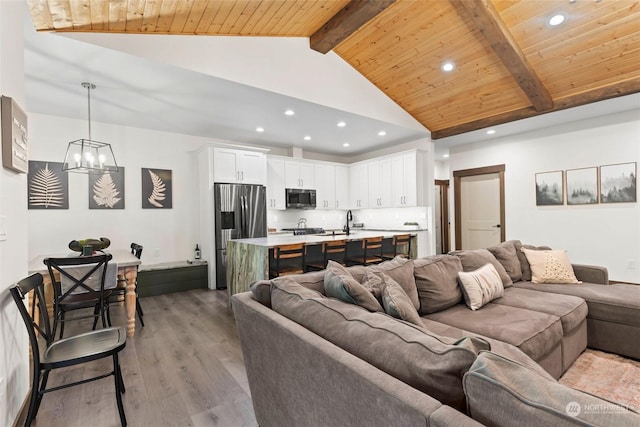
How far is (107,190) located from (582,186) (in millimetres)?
7869

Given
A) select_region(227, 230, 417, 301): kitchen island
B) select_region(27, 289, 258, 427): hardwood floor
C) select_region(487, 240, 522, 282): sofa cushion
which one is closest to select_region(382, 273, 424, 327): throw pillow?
select_region(27, 289, 258, 427): hardwood floor

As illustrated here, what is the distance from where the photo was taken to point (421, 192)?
624cm

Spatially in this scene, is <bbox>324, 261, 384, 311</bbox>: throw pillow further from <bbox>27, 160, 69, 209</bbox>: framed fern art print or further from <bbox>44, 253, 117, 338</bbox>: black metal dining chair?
<bbox>27, 160, 69, 209</bbox>: framed fern art print

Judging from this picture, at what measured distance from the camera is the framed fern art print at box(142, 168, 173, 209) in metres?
5.25

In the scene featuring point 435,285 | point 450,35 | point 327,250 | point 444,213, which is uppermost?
point 450,35

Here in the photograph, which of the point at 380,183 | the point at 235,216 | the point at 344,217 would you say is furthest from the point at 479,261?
the point at 344,217

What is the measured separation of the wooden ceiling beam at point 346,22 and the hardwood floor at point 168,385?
147 inches

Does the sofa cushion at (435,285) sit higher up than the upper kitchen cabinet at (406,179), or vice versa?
the upper kitchen cabinet at (406,179)

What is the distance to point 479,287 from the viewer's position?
2.47 m

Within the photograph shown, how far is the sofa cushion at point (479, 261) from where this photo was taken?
2.84 metres

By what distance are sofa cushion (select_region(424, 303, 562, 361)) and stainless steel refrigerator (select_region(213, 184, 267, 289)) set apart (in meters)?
3.86

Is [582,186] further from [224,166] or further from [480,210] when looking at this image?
[224,166]

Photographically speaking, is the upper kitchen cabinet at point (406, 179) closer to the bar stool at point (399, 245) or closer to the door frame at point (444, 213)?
the bar stool at point (399, 245)

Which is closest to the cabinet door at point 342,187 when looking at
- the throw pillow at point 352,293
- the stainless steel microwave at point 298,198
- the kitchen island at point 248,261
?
the stainless steel microwave at point 298,198
